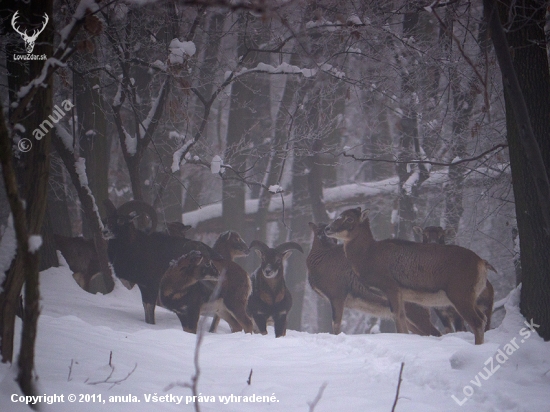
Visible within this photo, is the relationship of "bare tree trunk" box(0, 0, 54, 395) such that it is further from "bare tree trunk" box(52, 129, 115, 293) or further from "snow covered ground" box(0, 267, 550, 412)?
"bare tree trunk" box(52, 129, 115, 293)

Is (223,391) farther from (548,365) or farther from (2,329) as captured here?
(548,365)

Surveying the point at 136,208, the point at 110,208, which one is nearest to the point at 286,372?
the point at 110,208

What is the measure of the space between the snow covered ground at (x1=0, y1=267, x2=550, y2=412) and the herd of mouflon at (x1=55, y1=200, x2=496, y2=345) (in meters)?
2.04

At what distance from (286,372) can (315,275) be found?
20.8ft

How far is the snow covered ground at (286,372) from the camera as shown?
348 cm

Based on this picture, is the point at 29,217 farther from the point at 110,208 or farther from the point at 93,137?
the point at 93,137

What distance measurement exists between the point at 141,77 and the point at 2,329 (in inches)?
457

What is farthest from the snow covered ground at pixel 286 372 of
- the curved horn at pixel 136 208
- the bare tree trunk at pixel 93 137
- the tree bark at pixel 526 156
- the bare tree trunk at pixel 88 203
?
the bare tree trunk at pixel 93 137

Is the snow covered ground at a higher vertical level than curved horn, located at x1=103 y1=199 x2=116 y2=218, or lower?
lower

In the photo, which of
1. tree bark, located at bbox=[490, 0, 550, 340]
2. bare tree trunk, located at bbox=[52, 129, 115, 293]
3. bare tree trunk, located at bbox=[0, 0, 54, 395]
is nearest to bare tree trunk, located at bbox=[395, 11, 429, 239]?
tree bark, located at bbox=[490, 0, 550, 340]

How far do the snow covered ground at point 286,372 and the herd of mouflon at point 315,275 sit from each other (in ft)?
6.68

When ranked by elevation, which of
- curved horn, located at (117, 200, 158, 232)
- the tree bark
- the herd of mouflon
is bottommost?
the herd of mouflon

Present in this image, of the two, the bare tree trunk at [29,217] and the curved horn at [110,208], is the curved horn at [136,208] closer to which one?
the curved horn at [110,208]

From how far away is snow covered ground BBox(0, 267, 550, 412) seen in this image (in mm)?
3482
